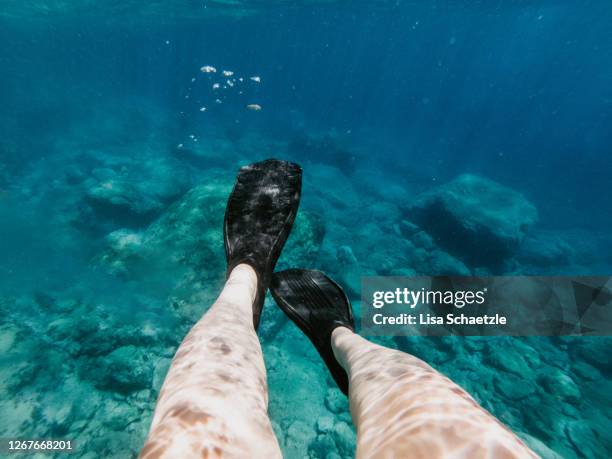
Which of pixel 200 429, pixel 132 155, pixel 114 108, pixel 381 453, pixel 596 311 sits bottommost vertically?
pixel 114 108

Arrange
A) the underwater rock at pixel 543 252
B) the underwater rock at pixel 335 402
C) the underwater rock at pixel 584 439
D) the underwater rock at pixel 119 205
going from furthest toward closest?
the underwater rock at pixel 543 252
the underwater rock at pixel 119 205
the underwater rock at pixel 335 402
the underwater rock at pixel 584 439

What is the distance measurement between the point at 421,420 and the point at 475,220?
15.1 m

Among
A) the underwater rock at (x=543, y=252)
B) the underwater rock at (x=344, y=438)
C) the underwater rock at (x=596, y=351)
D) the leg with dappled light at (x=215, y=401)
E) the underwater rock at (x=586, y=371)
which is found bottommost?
the underwater rock at (x=543, y=252)

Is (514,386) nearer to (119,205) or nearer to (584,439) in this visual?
(584,439)

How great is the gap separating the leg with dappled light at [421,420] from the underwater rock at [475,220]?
46.7 ft

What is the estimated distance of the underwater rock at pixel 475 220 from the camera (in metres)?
13.9

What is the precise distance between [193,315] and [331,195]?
1228 cm

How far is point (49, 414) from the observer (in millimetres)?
5824

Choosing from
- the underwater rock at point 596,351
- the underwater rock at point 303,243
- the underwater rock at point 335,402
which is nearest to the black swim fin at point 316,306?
the underwater rock at point 335,402

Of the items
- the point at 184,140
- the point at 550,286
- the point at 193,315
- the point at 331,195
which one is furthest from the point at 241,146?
the point at 550,286

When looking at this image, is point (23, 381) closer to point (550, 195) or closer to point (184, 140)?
point (184, 140)

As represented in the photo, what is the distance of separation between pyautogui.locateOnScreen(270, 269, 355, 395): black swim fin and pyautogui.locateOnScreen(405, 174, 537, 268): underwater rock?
11907 millimetres

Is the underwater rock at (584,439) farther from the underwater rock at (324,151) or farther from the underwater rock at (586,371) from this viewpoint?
the underwater rock at (324,151)

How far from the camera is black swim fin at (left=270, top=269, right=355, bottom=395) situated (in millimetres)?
3159
